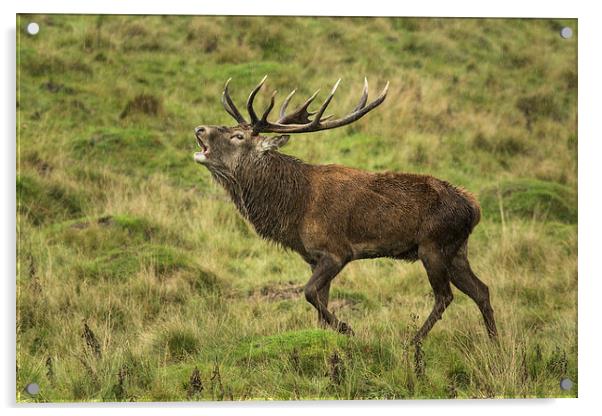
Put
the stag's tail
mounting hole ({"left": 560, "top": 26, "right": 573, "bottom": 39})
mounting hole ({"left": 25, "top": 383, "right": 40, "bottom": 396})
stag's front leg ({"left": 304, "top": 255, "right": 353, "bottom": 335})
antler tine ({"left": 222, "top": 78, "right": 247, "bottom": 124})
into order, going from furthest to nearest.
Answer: mounting hole ({"left": 560, "top": 26, "right": 573, "bottom": 39}), antler tine ({"left": 222, "top": 78, "right": 247, "bottom": 124}), the stag's tail, stag's front leg ({"left": 304, "top": 255, "right": 353, "bottom": 335}), mounting hole ({"left": 25, "top": 383, "right": 40, "bottom": 396})

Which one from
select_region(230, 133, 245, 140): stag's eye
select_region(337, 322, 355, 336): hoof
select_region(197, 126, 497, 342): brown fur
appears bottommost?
select_region(337, 322, 355, 336): hoof

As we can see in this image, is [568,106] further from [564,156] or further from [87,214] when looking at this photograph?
[87,214]

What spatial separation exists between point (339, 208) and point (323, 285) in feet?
1.57

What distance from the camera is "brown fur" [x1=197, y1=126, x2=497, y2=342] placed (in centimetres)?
628

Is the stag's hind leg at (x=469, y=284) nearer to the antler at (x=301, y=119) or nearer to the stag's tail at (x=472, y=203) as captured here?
the stag's tail at (x=472, y=203)

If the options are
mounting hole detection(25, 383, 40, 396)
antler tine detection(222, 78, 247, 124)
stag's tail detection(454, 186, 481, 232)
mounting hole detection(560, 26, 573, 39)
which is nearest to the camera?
mounting hole detection(25, 383, 40, 396)

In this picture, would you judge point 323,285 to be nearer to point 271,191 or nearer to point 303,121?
point 271,191

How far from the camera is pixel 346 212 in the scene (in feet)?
20.7


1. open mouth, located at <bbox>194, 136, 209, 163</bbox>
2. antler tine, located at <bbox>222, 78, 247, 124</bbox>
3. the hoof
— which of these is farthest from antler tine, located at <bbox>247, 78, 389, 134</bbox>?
the hoof

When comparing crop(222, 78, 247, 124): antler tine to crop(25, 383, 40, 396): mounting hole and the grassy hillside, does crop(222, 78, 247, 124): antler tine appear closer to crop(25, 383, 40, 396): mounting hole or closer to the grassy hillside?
the grassy hillside

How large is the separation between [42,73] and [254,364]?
8.63 feet

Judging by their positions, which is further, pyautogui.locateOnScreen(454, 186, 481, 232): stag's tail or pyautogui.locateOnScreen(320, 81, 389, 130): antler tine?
pyautogui.locateOnScreen(454, 186, 481, 232): stag's tail

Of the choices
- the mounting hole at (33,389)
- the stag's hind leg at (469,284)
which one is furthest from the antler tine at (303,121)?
the mounting hole at (33,389)
